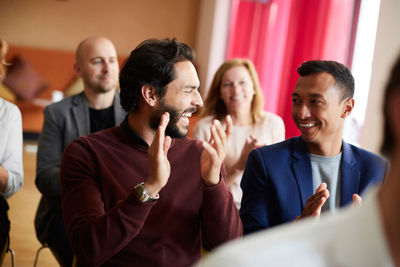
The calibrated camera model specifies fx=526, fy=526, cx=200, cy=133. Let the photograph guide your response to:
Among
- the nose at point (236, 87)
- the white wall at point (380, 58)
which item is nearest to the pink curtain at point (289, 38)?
the white wall at point (380, 58)

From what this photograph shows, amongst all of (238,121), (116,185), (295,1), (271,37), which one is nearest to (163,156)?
(116,185)

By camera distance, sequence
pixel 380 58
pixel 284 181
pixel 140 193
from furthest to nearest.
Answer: pixel 380 58, pixel 284 181, pixel 140 193

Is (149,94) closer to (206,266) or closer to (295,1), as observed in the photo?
(206,266)

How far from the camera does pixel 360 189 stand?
208cm

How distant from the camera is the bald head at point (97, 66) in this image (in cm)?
301

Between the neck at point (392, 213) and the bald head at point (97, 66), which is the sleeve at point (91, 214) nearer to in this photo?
the neck at point (392, 213)

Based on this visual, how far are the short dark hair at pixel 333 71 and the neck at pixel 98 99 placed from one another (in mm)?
1252

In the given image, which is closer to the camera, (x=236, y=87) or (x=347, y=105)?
(x=347, y=105)

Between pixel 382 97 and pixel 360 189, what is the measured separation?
1.46 m

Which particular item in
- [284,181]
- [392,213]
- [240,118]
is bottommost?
[284,181]

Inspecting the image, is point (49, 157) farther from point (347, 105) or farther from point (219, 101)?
point (347, 105)

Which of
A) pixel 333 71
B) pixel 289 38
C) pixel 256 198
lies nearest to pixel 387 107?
pixel 256 198

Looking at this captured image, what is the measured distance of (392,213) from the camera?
0.62 meters

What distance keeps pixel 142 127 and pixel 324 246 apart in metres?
1.33
